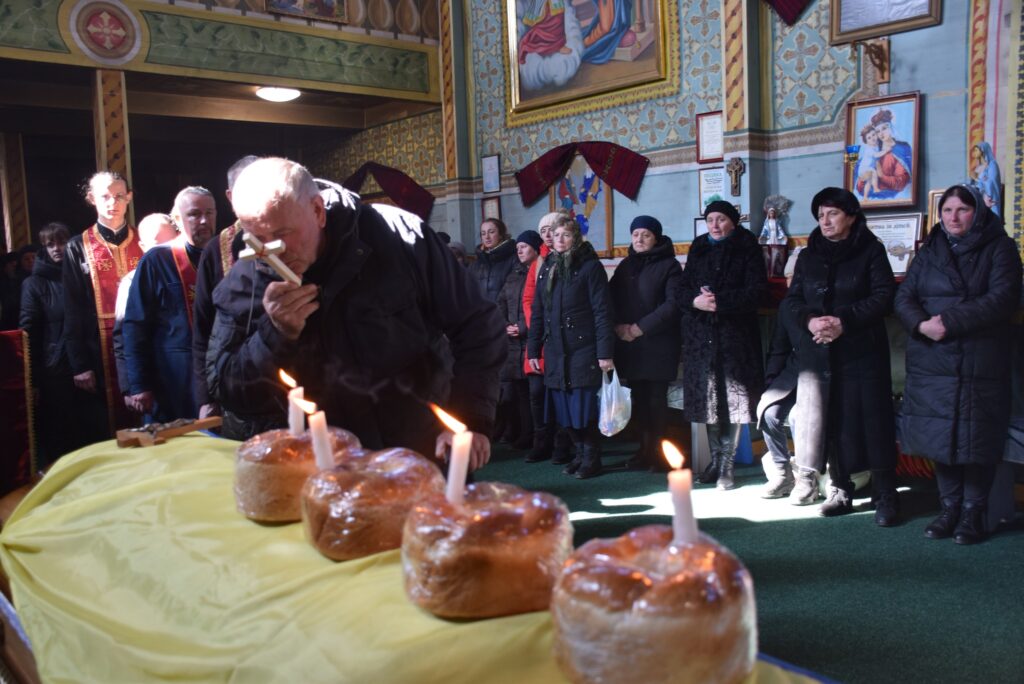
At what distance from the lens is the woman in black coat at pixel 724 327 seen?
5.53 metres

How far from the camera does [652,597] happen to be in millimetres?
882

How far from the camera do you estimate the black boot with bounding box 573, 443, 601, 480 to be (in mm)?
6246

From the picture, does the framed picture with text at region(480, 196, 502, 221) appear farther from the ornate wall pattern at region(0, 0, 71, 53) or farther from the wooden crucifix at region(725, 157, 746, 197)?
the ornate wall pattern at region(0, 0, 71, 53)

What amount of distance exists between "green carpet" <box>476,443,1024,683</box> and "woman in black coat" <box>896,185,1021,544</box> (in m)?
0.33

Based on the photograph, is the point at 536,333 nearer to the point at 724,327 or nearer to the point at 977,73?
the point at 724,327

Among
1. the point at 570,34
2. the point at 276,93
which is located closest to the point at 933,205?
the point at 570,34

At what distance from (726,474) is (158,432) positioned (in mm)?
4245

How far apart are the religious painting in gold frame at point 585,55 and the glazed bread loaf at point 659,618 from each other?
7609mm

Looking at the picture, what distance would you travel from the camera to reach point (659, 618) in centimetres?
87

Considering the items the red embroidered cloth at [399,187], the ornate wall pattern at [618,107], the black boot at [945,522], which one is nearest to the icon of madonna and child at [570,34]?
the ornate wall pattern at [618,107]

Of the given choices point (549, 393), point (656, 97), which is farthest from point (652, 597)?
point (656, 97)

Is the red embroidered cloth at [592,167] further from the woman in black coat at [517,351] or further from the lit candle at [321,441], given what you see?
the lit candle at [321,441]

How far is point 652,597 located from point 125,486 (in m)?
1.44

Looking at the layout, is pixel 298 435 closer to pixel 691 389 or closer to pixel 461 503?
pixel 461 503
